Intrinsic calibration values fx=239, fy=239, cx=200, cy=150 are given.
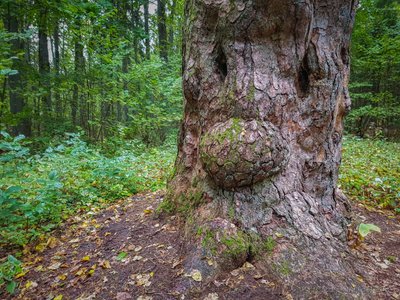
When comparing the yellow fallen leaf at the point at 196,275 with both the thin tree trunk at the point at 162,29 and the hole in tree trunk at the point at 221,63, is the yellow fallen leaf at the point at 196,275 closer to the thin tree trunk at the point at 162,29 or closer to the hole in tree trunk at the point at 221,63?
the hole in tree trunk at the point at 221,63

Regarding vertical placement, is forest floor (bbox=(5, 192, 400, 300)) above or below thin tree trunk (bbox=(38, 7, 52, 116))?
below

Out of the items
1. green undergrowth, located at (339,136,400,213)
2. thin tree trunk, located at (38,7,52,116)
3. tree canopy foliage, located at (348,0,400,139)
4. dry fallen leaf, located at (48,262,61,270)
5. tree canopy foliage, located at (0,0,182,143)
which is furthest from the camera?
tree canopy foliage, located at (348,0,400,139)

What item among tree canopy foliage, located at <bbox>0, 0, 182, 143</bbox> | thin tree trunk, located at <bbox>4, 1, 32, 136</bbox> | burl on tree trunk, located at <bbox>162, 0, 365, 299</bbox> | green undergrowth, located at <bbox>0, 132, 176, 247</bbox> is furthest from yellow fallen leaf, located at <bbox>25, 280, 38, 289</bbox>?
thin tree trunk, located at <bbox>4, 1, 32, 136</bbox>

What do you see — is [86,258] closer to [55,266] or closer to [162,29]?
[55,266]

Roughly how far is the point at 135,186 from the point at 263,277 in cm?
304

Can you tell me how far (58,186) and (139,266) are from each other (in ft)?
4.52

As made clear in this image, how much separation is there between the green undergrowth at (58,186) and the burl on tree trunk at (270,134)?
6.17ft

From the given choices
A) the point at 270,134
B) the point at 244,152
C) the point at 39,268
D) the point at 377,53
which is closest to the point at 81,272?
the point at 39,268

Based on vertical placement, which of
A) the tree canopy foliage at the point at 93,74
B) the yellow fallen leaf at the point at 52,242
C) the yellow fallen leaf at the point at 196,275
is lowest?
the yellow fallen leaf at the point at 52,242

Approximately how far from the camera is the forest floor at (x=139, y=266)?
5.82 ft

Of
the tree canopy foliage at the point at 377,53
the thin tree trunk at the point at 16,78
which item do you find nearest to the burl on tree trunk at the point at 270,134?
the thin tree trunk at the point at 16,78

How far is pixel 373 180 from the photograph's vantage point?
4297mm

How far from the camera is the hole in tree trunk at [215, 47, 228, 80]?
Answer: 2.24 m

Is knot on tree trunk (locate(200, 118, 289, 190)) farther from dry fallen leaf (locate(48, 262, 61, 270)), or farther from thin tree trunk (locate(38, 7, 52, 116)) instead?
thin tree trunk (locate(38, 7, 52, 116))
